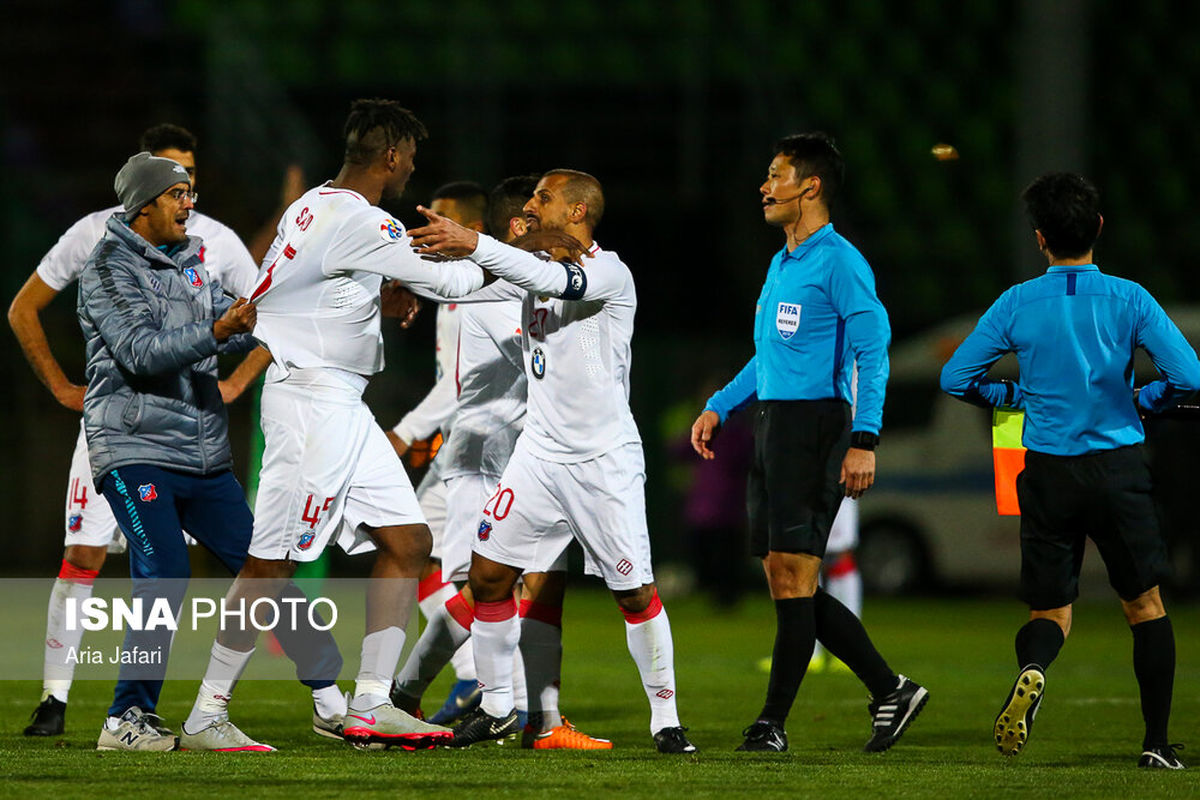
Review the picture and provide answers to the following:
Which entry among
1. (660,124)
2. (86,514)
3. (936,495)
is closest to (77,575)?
(86,514)

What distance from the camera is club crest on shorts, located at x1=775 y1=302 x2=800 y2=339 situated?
6402mm

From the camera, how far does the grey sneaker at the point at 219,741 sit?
20.2 ft

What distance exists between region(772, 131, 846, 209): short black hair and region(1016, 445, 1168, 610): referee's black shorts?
1238mm

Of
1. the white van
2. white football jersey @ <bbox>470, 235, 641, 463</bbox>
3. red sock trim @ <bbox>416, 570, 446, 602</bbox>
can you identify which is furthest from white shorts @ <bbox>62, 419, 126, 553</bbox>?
the white van

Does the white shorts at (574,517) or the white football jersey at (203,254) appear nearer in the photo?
the white shorts at (574,517)

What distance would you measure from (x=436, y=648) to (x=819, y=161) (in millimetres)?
2368

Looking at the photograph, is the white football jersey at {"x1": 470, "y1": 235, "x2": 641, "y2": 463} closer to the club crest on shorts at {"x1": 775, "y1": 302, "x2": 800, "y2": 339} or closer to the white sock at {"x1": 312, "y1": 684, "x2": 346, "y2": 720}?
the club crest on shorts at {"x1": 775, "y1": 302, "x2": 800, "y2": 339}

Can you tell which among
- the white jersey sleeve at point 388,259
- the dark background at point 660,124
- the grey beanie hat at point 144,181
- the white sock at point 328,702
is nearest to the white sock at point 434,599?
the white sock at point 328,702

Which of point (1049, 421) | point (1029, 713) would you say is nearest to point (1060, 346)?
point (1049, 421)

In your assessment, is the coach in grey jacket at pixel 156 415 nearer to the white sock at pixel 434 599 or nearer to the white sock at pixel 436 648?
the white sock at pixel 436 648

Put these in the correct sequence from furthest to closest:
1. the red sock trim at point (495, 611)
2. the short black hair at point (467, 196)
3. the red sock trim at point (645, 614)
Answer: the short black hair at point (467, 196) → the red sock trim at point (495, 611) → the red sock trim at point (645, 614)

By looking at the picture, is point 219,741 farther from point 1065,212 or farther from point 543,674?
point 1065,212

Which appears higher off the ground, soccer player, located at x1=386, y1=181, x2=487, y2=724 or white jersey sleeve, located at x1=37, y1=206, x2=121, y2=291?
white jersey sleeve, located at x1=37, y1=206, x2=121, y2=291

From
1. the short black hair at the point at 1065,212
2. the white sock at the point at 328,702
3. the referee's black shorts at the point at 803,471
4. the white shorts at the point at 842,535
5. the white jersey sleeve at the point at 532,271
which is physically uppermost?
the short black hair at the point at 1065,212
